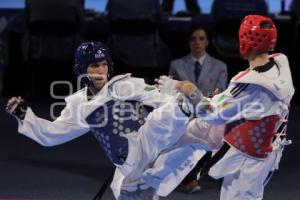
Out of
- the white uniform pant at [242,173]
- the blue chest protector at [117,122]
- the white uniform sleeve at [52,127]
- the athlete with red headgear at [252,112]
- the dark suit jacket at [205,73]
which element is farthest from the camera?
the dark suit jacket at [205,73]

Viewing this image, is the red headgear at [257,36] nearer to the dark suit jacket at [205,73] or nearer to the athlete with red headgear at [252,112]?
the athlete with red headgear at [252,112]

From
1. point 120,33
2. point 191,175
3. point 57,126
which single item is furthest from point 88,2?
point 57,126

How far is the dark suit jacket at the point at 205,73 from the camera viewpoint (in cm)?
595

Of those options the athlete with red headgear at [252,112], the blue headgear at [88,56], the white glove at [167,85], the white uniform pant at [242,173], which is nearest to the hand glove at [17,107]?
the blue headgear at [88,56]

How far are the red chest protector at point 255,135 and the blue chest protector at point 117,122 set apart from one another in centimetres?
48

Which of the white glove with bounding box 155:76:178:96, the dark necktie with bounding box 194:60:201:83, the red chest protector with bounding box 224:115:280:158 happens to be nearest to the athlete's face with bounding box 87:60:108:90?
the white glove with bounding box 155:76:178:96

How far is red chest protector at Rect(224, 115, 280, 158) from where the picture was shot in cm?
354

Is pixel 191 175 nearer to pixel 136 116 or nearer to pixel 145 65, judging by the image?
pixel 136 116

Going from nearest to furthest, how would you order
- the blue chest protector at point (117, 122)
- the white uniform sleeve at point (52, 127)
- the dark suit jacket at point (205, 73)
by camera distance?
the blue chest protector at point (117, 122), the white uniform sleeve at point (52, 127), the dark suit jacket at point (205, 73)

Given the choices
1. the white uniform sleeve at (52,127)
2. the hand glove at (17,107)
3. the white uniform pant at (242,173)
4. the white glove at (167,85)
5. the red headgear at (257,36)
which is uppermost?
the red headgear at (257,36)

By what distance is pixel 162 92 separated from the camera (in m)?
3.63

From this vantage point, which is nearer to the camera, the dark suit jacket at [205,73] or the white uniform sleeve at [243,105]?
the white uniform sleeve at [243,105]

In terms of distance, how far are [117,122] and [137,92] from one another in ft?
0.59

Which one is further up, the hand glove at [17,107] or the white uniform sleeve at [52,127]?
the hand glove at [17,107]
